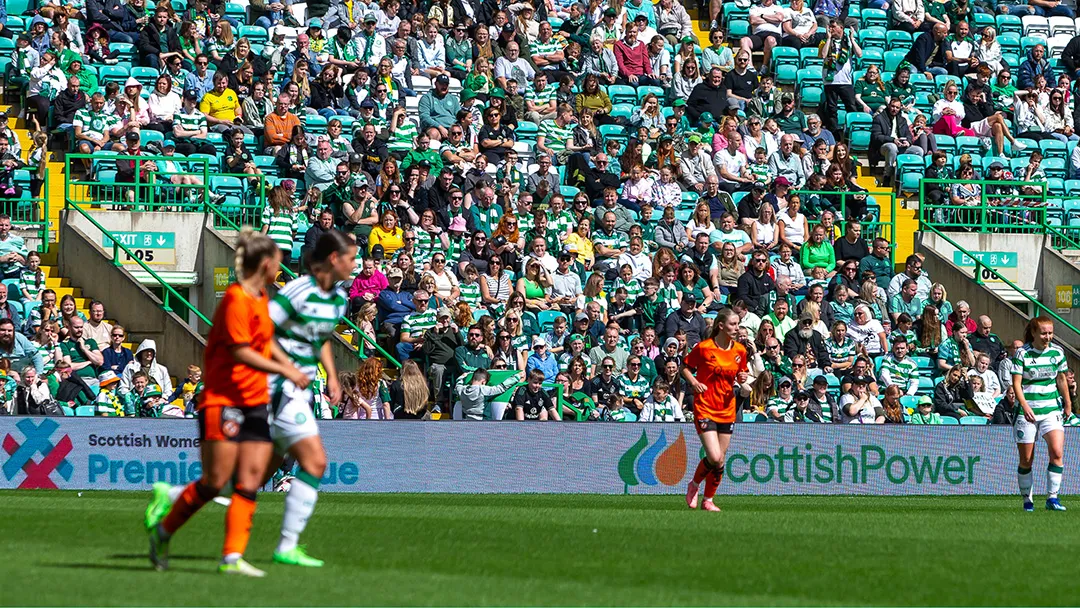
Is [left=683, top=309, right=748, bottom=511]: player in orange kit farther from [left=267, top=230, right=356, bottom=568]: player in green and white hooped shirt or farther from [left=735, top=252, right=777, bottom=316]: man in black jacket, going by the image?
[left=735, top=252, right=777, bottom=316]: man in black jacket

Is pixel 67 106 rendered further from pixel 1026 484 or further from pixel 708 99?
pixel 1026 484

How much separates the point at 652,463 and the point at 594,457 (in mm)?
689

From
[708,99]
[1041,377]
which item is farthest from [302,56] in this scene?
[1041,377]

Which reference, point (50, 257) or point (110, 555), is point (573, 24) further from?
point (110, 555)

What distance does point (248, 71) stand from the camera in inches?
988

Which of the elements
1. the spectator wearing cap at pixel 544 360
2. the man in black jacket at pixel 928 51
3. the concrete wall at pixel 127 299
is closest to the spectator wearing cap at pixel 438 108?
the spectator wearing cap at pixel 544 360

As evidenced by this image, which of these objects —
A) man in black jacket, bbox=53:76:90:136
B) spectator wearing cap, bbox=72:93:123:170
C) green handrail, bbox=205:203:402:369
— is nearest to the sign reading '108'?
green handrail, bbox=205:203:402:369

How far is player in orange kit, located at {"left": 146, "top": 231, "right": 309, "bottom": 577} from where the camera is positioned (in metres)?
8.82

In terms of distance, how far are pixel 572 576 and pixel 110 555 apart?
108 inches

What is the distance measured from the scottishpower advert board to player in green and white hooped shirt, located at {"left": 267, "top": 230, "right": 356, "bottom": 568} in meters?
10.3

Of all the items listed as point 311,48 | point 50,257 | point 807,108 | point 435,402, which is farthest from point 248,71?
point 807,108

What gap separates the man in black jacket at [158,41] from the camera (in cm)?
2527

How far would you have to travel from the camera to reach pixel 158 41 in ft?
83.6

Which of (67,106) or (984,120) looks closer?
(67,106)
